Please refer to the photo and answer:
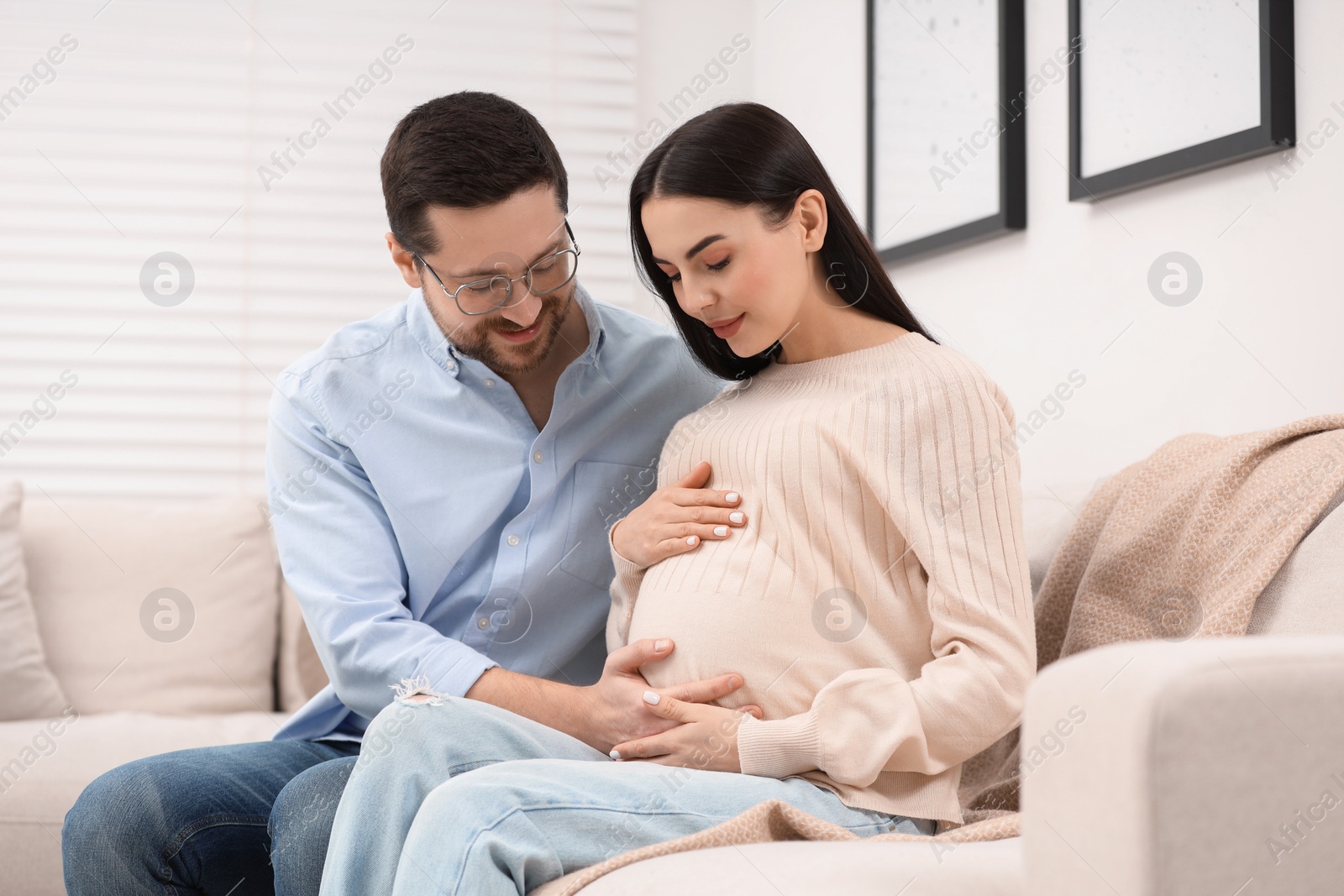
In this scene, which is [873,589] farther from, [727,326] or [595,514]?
[595,514]

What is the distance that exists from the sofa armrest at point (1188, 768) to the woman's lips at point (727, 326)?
73 cm

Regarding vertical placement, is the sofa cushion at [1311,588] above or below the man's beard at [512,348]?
below

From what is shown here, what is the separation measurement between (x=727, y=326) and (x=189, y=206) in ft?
6.52

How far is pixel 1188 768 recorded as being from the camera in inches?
27.6

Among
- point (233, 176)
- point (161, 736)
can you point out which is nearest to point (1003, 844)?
point (161, 736)

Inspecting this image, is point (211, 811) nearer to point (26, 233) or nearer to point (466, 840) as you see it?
point (466, 840)

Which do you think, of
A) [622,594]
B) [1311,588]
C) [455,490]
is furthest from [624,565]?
[1311,588]

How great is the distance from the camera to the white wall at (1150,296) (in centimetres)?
142

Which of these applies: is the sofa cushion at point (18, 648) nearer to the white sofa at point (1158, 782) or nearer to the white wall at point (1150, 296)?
the white sofa at point (1158, 782)

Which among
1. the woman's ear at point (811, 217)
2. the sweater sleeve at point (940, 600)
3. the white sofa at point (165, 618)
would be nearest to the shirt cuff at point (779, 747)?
the sweater sleeve at point (940, 600)

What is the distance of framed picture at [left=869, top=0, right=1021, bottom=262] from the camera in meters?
2.00

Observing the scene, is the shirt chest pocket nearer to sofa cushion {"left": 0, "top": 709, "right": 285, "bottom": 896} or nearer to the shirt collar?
the shirt collar

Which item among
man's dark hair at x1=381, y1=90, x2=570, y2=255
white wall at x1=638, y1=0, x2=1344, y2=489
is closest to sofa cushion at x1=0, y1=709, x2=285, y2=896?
man's dark hair at x1=381, y1=90, x2=570, y2=255

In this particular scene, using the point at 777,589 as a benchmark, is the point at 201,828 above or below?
below
